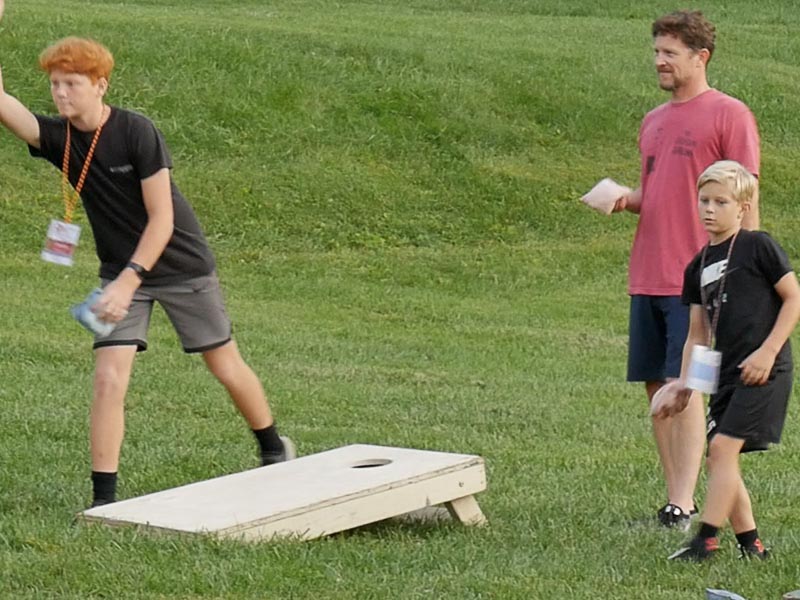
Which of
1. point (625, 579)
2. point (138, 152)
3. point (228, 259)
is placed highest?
point (138, 152)

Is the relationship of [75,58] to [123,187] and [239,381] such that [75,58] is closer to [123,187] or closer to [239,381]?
[123,187]

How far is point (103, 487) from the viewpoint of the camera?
6121 mm

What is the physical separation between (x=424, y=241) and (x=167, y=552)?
11.0 meters

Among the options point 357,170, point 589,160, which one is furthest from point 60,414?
point 589,160

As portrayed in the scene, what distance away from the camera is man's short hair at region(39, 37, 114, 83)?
6.02m

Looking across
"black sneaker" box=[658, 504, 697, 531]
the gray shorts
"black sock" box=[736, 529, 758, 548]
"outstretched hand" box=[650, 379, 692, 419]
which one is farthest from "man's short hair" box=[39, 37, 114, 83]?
"black sock" box=[736, 529, 758, 548]

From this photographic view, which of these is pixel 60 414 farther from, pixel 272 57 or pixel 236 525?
pixel 272 57

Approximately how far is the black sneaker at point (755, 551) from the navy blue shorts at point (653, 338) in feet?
2.98

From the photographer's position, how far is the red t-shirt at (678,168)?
6.20 meters

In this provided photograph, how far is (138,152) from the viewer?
607cm

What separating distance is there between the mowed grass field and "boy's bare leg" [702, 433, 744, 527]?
0.60ft

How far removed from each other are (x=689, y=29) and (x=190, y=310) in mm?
2244

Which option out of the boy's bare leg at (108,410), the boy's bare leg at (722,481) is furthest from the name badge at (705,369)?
the boy's bare leg at (108,410)

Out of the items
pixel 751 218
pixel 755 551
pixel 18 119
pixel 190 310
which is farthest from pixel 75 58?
A: pixel 755 551
